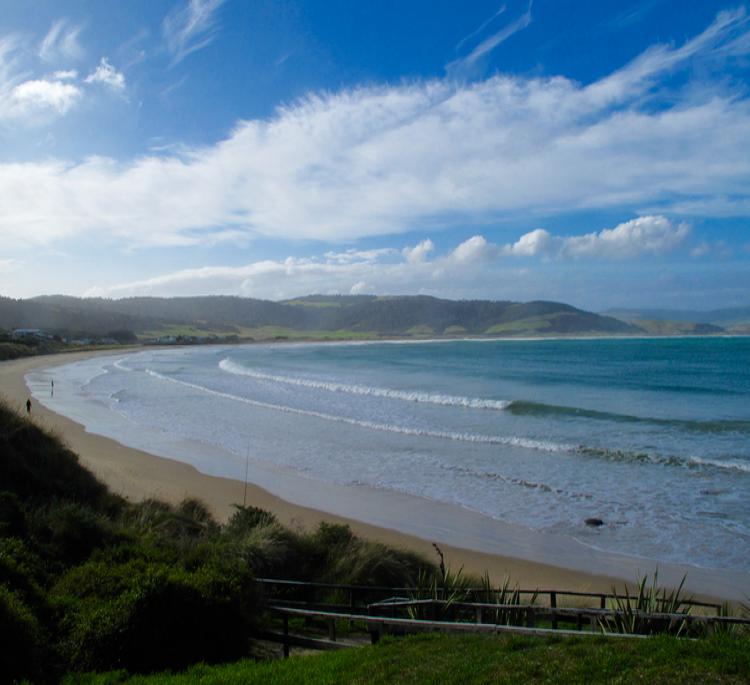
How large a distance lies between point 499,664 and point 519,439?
16092mm

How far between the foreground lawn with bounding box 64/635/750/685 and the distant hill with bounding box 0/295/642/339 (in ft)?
469

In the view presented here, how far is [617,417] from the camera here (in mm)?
24141

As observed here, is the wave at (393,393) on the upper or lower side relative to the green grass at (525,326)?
lower

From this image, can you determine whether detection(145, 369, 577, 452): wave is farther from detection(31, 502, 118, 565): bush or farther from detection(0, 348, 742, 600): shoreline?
detection(31, 502, 118, 565): bush

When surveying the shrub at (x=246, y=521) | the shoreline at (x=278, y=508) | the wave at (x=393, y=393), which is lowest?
the shoreline at (x=278, y=508)

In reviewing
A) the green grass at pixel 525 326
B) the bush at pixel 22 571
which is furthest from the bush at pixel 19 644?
the green grass at pixel 525 326

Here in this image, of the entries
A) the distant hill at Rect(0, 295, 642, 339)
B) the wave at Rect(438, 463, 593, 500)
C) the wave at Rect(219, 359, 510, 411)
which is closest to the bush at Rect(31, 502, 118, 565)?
the wave at Rect(438, 463, 593, 500)

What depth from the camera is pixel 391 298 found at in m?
189

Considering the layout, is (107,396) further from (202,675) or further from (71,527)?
(202,675)

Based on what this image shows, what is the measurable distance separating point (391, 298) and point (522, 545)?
179m

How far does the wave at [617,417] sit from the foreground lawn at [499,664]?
19.3m

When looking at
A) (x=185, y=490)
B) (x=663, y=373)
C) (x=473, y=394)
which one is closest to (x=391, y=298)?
(x=663, y=373)

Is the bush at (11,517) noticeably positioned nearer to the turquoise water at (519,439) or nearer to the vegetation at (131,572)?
the vegetation at (131,572)

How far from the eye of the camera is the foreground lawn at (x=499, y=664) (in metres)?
3.90
